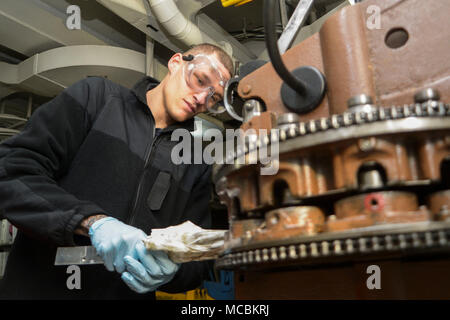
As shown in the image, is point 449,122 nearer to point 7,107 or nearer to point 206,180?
point 206,180

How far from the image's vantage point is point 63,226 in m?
0.92

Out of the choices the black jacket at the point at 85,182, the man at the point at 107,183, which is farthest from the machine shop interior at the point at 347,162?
the black jacket at the point at 85,182

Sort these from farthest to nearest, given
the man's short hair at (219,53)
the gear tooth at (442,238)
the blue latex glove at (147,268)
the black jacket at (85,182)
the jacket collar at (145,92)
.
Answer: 1. the man's short hair at (219,53)
2. the jacket collar at (145,92)
3. the black jacket at (85,182)
4. the blue latex glove at (147,268)
5. the gear tooth at (442,238)

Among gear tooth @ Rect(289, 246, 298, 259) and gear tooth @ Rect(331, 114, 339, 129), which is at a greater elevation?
gear tooth @ Rect(331, 114, 339, 129)

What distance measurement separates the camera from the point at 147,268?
0.88 metres

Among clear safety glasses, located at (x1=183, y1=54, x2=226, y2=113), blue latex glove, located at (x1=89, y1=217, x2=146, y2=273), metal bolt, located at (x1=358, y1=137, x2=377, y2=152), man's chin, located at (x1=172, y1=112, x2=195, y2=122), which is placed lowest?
blue latex glove, located at (x1=89, y1=217, x2=146, y2=273)

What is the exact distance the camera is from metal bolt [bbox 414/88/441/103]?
1.64 feet

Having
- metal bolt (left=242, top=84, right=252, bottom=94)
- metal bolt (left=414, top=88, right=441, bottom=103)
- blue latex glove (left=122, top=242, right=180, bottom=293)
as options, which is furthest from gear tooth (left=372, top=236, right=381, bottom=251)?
blue latex glove (left=122, top=242, right=180, bottom=293)

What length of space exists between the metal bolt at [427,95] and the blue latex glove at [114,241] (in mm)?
634

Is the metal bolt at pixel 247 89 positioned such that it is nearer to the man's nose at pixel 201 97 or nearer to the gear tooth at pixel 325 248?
the gear tooth at pixel 325 248

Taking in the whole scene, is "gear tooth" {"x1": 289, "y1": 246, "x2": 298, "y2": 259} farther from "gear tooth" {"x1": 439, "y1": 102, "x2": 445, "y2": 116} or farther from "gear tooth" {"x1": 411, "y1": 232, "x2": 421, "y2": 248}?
"gear tooth" {"x1": 439, "y1": 102, "x2": 445, "y2": 116}

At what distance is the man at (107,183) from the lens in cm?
93
